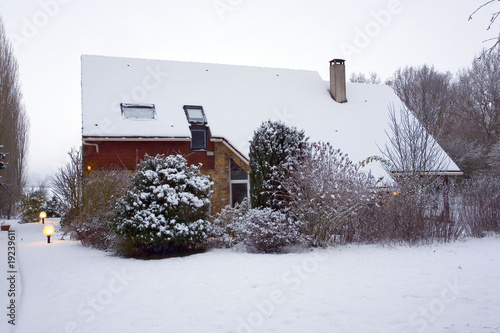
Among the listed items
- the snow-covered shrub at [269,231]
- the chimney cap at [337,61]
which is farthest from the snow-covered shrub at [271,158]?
the chimney cap at [337,61]

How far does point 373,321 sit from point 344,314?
1.05ft

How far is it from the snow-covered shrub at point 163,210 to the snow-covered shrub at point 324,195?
1.89 metres

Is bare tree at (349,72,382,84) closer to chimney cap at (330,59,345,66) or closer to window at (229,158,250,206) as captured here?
chimney cap at (330,59,345,66)

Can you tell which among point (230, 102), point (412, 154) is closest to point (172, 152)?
point (230, 102)

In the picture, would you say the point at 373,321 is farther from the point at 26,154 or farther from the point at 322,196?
the point at 26,154

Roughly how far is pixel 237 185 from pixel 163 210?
5768 millimetres

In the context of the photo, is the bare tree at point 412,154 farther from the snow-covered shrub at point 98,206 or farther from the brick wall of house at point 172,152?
the snow-covered shrub at point 98,206

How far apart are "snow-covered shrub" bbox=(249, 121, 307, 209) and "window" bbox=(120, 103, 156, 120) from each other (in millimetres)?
5477

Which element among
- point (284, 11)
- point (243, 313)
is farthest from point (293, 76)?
point (243, 313)

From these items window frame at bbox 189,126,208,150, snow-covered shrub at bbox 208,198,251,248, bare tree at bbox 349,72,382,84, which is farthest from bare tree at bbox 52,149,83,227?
bare tree at bbox 349,72,382,84

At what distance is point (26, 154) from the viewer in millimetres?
25719

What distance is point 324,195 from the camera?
8023 mm

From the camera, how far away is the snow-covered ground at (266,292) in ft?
14.0

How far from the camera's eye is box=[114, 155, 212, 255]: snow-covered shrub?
26.0 feet
